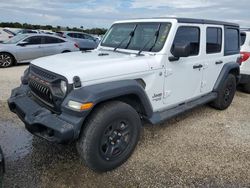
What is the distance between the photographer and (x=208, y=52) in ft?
15.8

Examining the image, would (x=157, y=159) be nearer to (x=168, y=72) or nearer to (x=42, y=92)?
(x=168, y=72)

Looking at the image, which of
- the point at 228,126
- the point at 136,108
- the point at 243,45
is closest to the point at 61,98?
the point at 136,108

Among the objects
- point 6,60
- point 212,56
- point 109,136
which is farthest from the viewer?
point 6,60

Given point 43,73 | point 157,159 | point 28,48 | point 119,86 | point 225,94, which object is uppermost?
point 43,73

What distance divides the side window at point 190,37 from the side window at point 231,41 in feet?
4.21

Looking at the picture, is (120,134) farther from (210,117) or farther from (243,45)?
(243,45)

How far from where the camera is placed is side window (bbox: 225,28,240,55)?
18.0 feet

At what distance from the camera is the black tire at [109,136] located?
2971 mm

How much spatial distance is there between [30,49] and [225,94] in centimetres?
857

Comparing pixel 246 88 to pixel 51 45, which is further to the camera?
pixel 51 45

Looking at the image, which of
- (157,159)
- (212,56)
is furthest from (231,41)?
(157,159)

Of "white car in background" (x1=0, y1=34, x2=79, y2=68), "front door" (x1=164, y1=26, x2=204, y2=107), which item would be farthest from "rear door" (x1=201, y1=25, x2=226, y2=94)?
"white car in background" (x1=0, y1=34, x2=79, y2=68)

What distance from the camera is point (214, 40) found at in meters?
4.99

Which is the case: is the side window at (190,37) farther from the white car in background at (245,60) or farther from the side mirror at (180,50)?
the white car in background at (245,60)
